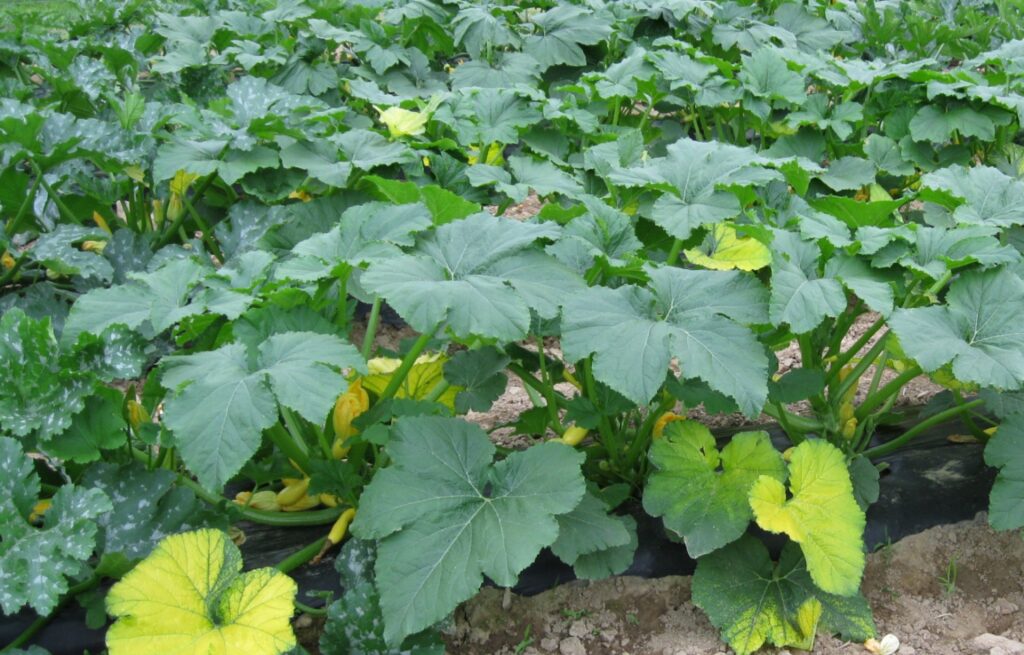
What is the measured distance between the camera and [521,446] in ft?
9.41

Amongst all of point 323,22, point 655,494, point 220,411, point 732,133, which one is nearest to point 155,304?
point 220,411

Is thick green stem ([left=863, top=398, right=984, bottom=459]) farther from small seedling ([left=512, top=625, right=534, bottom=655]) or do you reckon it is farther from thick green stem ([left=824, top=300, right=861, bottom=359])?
small seedling ([left=512, top=625, right=534, bottom=655])

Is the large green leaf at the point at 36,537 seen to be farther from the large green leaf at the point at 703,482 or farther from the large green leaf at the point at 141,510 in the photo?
the large green leaf at the point at 703,482

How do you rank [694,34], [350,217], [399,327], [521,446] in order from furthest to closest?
[694,34] → [399,327] → [521,446] → [350,217]

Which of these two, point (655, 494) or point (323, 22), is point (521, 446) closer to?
point (655, 494)

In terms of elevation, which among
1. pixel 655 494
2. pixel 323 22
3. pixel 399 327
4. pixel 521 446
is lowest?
pixel 399 327

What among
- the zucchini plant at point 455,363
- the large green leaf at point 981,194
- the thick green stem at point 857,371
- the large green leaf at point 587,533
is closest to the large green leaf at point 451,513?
the zucchini plant at point 455,363

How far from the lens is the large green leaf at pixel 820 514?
2107mm

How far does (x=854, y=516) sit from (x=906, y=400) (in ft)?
3.34

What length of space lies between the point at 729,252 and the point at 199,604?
154cm

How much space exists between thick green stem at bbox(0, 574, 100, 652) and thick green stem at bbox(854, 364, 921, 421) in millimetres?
1989

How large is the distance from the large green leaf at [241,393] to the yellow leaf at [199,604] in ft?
0.78

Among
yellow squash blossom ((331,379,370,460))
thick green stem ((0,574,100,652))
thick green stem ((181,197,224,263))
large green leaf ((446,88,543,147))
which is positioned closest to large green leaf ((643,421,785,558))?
yellow squash blossom ((331,379,370,460))

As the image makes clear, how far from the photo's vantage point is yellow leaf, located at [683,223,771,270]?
2375mm
